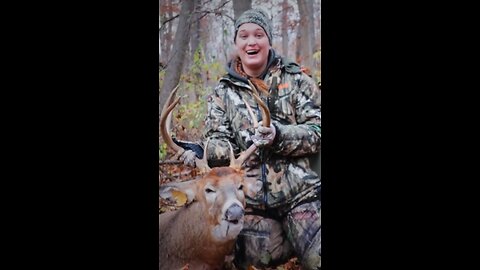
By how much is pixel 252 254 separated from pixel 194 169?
71cm

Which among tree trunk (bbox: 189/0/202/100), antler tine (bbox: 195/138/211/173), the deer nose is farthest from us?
tree trunk (bbox: 189/0/202/100)

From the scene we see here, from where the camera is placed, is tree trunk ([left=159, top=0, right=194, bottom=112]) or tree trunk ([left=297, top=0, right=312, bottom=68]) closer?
tree trunk ([left=297, top=0, right=312, bottom=68])

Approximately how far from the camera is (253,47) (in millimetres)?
4906

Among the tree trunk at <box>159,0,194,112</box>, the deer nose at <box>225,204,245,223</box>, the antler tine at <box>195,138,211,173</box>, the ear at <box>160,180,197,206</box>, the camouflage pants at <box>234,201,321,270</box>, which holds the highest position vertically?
the tree trunk at <box>159,0,194,112</box>

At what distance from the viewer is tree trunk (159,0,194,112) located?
16.4 feet

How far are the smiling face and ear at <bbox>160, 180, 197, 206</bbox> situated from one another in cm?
90

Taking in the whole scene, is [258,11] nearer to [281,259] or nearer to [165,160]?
[165,160]

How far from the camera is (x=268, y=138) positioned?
4832mm

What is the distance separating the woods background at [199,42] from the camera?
16.1 feet

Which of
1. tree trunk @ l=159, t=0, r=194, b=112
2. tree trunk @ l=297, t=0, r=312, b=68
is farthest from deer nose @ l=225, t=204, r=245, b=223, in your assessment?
tree trunk @ l=297, t=0, r=312, b=68

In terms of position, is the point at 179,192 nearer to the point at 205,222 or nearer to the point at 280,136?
the point at 205,222

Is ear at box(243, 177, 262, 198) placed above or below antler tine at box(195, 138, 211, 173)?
below

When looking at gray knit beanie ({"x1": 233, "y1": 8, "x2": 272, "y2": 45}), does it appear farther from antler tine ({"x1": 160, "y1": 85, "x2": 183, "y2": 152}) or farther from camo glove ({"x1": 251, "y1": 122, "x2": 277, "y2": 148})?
antler tine ({"x1": 160, "y1": 85, "x2": 183, "y2": 152})

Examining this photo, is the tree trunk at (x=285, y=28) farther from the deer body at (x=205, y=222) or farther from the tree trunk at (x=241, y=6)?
the deer body at (x=205, y=222)
